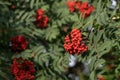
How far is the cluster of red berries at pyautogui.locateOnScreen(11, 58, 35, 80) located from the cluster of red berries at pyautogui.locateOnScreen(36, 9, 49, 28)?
861 millimetres

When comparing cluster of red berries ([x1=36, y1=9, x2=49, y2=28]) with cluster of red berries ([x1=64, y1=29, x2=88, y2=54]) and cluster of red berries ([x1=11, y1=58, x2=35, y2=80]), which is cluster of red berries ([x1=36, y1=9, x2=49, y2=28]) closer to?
cluster of red berries ([x1=11, y1=58, x2=35, y2=80])

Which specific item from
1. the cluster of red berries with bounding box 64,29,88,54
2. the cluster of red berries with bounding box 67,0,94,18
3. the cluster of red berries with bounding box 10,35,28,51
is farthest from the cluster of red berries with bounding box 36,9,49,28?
→ the cluster of red berries with bounding box 64,29,88,54

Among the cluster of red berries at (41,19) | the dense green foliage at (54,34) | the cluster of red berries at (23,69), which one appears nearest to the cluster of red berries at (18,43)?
the dense green foliage at (54,34)

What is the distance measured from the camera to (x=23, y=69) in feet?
11.9

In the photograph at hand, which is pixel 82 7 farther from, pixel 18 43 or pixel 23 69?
pixel 23 69

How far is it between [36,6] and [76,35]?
1.59 meters

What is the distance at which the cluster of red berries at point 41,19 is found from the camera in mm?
4500

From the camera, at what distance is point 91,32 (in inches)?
119

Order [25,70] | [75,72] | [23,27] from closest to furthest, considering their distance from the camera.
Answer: [25,70], [23,27], [75,72]

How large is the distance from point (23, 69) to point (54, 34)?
2.70ft

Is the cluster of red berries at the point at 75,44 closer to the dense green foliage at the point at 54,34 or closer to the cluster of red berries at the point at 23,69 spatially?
the dense green foliage at the point at 54,34

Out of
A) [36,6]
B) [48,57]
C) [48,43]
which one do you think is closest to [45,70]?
[48,57]

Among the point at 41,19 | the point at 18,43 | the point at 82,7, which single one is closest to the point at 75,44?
the point at 18,43

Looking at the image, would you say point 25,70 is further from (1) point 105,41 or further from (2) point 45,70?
(1) point 105,41
